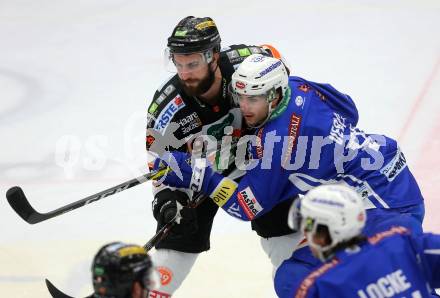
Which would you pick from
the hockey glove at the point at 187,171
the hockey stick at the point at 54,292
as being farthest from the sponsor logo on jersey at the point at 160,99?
the hockey stick at the point at 54,292

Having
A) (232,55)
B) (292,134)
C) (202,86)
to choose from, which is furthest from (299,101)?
(232,55)

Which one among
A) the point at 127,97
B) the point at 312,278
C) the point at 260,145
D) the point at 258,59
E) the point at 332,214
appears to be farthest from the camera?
the point at 127,97

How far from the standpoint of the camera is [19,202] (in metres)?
3.53

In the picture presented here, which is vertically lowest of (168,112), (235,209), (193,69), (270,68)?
(235,209)

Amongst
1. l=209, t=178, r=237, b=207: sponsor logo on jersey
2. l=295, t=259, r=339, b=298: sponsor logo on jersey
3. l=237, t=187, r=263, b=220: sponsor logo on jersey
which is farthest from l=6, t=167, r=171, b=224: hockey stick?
l=295, t=259, r=339, b=298: sponsor logo on jersey

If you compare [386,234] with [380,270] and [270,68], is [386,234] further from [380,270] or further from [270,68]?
[270,68]

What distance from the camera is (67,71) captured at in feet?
20.7

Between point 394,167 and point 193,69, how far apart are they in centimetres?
90

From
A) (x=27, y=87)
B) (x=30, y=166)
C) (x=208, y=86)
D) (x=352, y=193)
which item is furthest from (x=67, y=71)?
(x=352, y=193)

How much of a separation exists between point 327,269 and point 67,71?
411 centimetres

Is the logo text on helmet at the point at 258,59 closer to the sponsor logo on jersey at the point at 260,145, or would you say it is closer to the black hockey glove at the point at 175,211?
the sponsor logo on jersey at the point at 260,145

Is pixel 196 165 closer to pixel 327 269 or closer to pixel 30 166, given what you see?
pixel 327 269

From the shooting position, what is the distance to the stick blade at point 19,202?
347cm

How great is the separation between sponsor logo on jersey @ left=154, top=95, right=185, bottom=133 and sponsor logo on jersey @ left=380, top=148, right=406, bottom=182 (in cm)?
89
